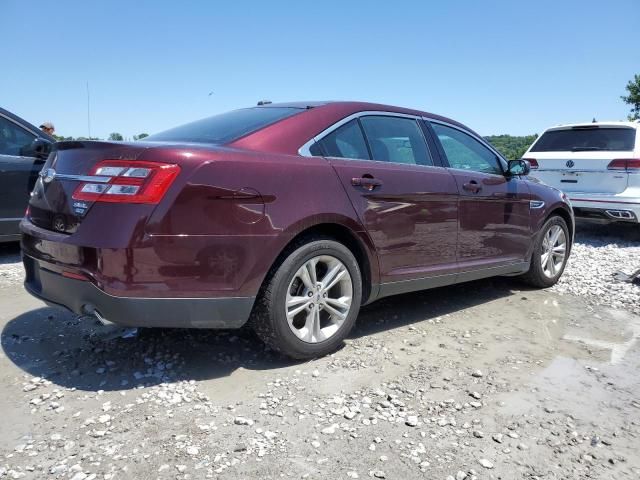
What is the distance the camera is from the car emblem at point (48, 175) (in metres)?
3.01

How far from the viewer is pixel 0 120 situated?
19.0 ft

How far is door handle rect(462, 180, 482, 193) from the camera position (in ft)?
13.7

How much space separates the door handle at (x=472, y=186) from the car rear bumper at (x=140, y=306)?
6.89 feet

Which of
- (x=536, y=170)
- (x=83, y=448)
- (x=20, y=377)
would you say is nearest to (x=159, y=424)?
(x=83, y=448)

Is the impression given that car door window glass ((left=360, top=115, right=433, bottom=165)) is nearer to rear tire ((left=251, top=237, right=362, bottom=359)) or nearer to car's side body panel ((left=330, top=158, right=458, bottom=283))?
car's side body panel ((left=330, top=158, right=458, bottom=283))

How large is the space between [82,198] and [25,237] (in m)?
0.71

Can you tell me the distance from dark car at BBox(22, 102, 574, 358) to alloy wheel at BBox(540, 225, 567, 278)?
1.37 m

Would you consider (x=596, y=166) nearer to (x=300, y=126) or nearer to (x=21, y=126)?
(x=300, y=126)

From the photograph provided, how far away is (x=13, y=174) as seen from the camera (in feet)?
18.8

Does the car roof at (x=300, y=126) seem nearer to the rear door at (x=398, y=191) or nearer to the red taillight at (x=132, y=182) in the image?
the rear door at (x=398, y=191)

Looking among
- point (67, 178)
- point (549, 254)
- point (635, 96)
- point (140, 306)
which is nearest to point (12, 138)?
point (67, 178)

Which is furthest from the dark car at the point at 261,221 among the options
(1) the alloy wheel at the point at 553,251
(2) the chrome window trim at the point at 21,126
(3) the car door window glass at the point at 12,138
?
(2) the chrome window trim at the point at 21,126

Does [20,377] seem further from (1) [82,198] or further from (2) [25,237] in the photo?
(1) [82,198]

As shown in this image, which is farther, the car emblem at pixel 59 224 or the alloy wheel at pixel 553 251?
the alloy wheel at pixel 553 251
